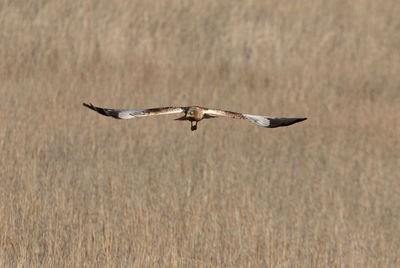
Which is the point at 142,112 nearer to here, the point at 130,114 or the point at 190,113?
the point at 130,114

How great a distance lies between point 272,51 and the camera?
1761 cm

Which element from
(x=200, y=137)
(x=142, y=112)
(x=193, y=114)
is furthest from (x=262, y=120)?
(x=200, y=137)

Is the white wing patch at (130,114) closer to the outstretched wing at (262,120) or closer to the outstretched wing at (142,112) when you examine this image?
the outstretched wing at (142,112)

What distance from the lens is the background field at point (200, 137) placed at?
895cm

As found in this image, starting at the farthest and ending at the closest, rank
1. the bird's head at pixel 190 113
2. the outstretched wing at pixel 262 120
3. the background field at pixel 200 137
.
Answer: the background field at pixel 200 137, the outstretched wing at pixel 262 120, the bird's head at pixel 190 113

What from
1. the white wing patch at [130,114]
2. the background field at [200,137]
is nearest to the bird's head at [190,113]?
the white wing patch at [130,114]

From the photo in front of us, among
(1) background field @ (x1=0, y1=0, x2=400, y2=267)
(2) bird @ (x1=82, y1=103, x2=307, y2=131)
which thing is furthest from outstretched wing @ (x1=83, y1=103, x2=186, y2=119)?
(1) background field @ (x1=0, y1=0, x2=400, y2=267)

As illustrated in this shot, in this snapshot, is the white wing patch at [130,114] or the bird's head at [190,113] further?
the white wing patch at [130,114]

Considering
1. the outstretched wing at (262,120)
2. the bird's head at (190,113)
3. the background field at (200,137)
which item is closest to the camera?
the bird's head at (190,113)

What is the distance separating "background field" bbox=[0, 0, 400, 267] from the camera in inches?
352

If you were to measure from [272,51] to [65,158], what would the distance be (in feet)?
26.6

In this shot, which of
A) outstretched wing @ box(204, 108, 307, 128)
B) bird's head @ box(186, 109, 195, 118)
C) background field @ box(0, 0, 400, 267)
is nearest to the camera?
bird's head @ box(186, 109, 195, 118)

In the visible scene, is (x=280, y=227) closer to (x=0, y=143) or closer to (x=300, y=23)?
(x=0, y=143)

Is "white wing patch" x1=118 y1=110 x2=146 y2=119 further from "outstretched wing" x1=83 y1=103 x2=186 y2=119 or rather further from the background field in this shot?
the background field
